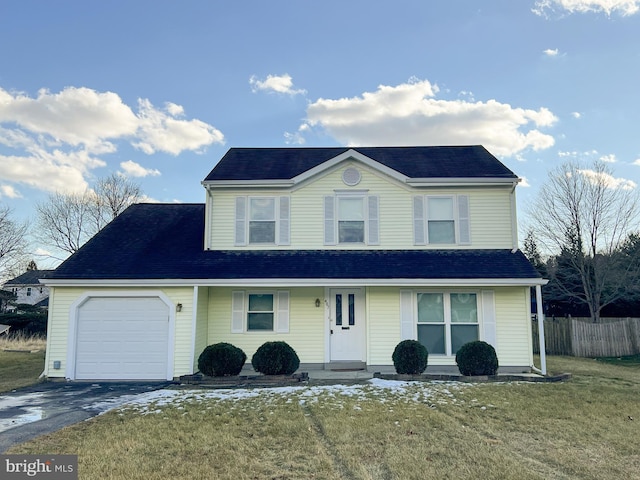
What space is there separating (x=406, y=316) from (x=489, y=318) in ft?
7.63

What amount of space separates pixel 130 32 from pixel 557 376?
1601cm

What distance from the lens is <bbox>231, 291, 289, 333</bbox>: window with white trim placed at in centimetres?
1240

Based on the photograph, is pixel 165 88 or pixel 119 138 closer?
pixel 165 88

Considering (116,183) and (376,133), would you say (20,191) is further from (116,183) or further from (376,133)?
(376,133)

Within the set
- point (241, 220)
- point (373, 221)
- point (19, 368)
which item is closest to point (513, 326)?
point (373, 221)

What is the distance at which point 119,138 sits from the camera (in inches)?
952

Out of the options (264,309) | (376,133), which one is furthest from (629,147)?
(264,309)

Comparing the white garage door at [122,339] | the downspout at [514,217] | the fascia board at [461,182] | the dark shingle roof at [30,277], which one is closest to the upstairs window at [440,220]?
the fascia board at [461,182]

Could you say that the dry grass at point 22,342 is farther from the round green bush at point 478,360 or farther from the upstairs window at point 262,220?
the round green bush at point 478,360

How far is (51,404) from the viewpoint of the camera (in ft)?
27.1

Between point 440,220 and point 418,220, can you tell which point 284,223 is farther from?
point 440,220

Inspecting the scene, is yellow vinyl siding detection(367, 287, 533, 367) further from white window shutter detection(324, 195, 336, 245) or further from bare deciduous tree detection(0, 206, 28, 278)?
bare deciduous tree detection(0, 206, 28, 278)

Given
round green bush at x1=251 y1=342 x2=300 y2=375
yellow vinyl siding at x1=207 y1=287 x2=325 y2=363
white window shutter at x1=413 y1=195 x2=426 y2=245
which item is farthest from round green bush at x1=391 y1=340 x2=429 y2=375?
white window shutter at x1=413 y1=195 x2=426 y2=245

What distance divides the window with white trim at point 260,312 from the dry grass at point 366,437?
3756 mm
